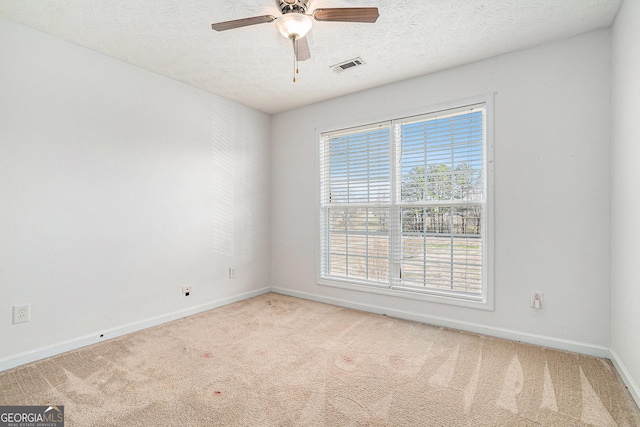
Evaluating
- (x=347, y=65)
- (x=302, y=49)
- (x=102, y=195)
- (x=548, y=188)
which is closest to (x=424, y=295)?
(x=548, y=188)

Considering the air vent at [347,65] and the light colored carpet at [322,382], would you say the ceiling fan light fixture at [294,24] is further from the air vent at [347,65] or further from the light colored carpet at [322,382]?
the light colored carpet at [322,382]

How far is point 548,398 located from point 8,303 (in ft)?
12.0

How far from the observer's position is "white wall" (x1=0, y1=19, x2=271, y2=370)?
2244mm

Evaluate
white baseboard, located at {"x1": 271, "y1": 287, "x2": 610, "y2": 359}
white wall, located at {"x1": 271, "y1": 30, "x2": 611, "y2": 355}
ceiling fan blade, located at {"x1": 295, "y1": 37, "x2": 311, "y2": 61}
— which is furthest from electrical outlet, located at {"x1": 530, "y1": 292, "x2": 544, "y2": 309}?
ceiling fan blade, located at {"x1": 295, "y1": 37, "x2": 311, "y2": 61}

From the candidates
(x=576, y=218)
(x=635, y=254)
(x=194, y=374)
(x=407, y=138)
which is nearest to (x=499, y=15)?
(x=407, y=138)

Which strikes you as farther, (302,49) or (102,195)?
(102,195)

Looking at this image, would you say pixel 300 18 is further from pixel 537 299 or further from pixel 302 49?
pixel 537 299

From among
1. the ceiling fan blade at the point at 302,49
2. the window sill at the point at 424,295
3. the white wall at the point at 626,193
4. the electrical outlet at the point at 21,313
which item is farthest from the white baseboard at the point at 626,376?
the electrical outlet at the point at 21,313

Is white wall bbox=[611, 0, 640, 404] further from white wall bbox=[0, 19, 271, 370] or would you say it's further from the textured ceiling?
white wall bbox=[0, 19, 271, 370]

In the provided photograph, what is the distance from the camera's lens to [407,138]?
325 centimetres

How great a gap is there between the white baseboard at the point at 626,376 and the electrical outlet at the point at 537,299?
1.64 feet

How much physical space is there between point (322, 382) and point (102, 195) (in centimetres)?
240

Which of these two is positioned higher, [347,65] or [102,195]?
[347,65]

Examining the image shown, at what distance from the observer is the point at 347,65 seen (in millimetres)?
2895
